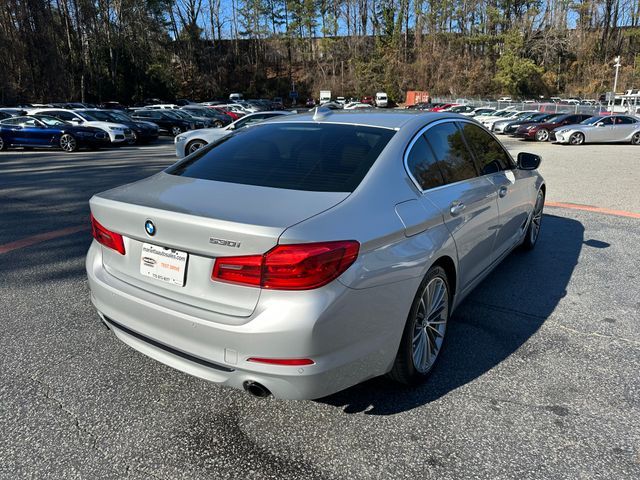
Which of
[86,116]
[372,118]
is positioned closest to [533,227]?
[372,118]

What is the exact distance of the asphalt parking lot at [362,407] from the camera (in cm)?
222

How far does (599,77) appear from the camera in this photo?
73188 mm

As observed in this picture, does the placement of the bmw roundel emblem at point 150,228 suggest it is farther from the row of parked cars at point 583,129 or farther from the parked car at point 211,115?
the parked car at point 211,115

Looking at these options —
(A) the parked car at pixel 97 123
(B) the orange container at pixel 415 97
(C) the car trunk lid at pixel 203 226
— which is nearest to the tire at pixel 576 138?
(A) the parked car at pixel 97 123

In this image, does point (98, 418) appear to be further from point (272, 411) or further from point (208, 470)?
point (272, 411)

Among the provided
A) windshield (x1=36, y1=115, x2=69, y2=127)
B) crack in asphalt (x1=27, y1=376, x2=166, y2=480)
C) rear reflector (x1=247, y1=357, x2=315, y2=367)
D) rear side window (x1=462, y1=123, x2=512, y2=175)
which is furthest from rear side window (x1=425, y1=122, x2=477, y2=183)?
windshield (x1=36, y1=115, x2=69, y2=127)

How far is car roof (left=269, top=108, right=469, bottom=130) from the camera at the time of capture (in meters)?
3.14

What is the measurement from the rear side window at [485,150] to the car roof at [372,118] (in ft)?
0.79

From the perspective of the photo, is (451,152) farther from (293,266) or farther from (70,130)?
(70,130)

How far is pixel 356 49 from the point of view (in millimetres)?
82062

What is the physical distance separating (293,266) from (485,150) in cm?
256

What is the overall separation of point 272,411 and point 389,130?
1787 millimetres

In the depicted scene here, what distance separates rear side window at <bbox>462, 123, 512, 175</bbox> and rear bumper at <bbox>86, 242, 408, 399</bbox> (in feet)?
5.83

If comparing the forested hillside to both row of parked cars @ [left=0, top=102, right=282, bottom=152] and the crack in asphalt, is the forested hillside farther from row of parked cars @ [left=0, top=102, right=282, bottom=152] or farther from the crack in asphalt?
the crack in asphalt
